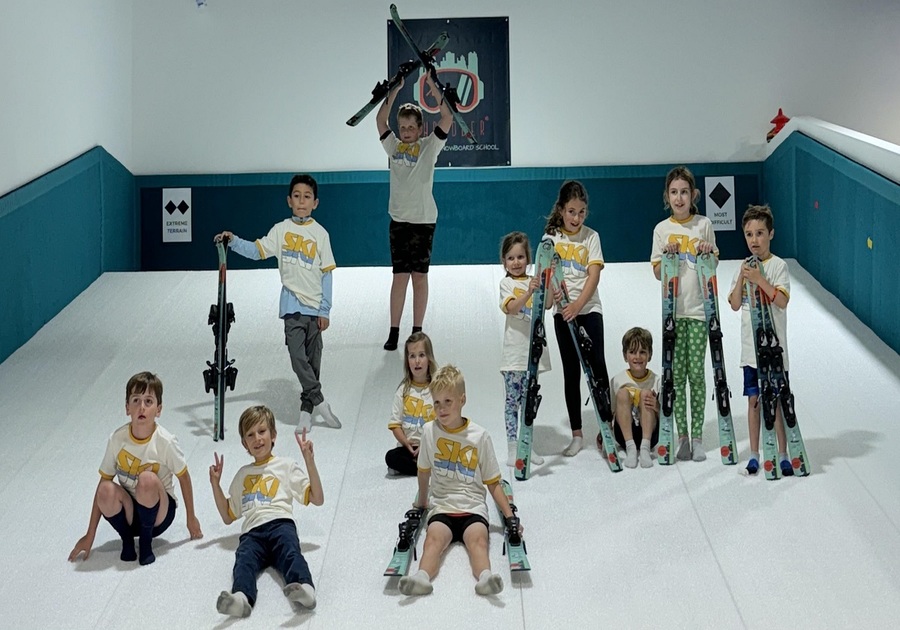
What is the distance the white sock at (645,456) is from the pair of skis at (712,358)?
44 mm

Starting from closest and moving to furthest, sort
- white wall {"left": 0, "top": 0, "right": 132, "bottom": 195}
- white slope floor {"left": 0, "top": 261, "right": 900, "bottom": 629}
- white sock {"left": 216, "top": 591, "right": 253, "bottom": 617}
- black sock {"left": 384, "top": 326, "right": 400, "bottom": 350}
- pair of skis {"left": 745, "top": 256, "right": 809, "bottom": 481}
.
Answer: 1. white sock {"left": 216, "top": 591, "right": 253, "bottom": 617}
2. white slope floor {"left": 0, "top": 261, "right": 900, "bottom": 629}
3. pair of skis {"left": 745, "top": 256, "right": 809, "bottom": 481}
4. black sock {"left": 384, "top": 326, "right": 400, "bottom": 350}
5. white wall {"left": 0, "top": 0, "right": 132, "bottom": 195}

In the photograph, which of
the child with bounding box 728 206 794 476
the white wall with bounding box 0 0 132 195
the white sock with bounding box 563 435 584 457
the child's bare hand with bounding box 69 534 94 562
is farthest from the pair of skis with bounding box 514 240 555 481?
the white wall with bounding box 0 0 132 195

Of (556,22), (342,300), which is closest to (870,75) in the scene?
(556,22)

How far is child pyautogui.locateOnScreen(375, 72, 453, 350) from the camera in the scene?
695 centimetres

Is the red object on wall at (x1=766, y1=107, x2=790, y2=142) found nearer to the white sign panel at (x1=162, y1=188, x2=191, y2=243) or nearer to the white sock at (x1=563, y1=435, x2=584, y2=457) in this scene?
the white sign panel at (x1=162, y1=188, x2=191, y2=243)

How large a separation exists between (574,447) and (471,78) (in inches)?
192

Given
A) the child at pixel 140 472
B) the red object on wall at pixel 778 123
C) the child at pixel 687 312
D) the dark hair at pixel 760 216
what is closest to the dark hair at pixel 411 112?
the child at pixel 687 312

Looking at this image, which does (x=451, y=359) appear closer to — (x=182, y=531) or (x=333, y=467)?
(x=333, y=467)

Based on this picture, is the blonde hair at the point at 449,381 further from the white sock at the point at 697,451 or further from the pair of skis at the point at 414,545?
the white sock at the point at 697,451

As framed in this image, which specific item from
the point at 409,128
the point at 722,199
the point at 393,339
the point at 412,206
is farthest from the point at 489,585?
the point at 722,199

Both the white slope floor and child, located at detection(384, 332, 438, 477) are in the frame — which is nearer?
the white slope floor

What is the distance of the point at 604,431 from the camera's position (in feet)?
17.3

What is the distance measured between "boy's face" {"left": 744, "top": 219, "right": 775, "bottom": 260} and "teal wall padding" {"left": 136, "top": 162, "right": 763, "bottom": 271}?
443 cm

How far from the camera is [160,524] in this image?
15.0ft
